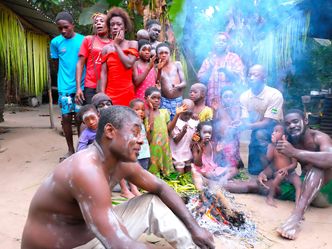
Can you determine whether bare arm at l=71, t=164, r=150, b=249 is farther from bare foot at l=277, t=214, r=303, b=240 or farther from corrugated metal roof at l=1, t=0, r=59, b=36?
corrugated metal roof at l=1, t=0, r=59, b=36

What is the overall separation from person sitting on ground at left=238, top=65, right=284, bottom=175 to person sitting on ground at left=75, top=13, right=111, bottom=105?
1756 millimetres

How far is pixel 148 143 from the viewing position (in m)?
3.98

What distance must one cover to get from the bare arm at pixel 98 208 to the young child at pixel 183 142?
242cm

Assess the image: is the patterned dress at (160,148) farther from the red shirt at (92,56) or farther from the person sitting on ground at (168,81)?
the red shirt at (92,56)

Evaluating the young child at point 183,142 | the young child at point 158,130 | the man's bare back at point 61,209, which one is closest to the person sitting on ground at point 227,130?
the young child at point 183,142

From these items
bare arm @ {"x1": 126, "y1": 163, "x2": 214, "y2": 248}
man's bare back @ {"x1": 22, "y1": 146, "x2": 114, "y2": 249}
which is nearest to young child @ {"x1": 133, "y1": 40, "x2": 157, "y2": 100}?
bare arm @ {"x1": 126, "y1": 163, "x2": 214, "y2": 248}

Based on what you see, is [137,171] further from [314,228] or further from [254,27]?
[254,27]

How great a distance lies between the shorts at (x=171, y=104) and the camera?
436 centimetres

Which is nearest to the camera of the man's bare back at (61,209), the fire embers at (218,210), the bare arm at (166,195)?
the man's bare back at (61,209)

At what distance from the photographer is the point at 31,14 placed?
5.75 meters

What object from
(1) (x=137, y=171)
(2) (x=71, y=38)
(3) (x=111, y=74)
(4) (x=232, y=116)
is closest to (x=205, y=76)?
(4) (x=232, y=116)

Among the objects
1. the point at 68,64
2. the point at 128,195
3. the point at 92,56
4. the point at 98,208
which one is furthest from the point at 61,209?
the point at 68,64

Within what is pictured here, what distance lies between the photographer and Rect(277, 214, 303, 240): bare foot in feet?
9.93

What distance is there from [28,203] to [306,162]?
2647 mm
